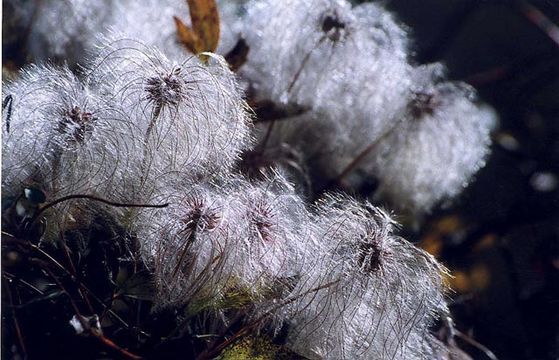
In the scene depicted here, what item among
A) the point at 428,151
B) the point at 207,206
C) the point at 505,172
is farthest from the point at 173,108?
the point at 505,172

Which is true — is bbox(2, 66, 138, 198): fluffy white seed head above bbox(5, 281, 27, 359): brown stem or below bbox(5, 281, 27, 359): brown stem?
above

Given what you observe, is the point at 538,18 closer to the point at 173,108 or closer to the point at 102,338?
→ the point at 173,108

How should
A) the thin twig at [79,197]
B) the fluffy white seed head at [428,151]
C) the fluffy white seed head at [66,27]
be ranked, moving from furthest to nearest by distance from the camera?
1. the fluffy white seed head at [428,151]
2. the fluffy white seed head at [66,27]
3. the thin twig at [79,197]

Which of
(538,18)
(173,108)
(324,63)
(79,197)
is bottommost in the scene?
(79,197)

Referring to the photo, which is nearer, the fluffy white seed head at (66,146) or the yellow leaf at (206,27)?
the fluffy white seed head at (66,146)

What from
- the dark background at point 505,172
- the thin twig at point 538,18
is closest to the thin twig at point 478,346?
the dark background at point 505,172

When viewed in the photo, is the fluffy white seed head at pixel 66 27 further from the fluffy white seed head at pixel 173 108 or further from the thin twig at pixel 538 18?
the thin twig at pixel 538 18

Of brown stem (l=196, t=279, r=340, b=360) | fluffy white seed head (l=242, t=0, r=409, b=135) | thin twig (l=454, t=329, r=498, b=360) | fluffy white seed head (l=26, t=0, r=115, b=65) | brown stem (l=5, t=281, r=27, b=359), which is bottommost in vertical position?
brown stem (l=5, t=281, r=27, b=359)

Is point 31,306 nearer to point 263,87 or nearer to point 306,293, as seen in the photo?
point 306,293

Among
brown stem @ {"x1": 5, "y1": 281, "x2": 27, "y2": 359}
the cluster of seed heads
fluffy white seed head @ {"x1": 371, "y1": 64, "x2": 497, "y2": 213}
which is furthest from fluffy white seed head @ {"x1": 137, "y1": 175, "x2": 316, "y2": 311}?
fluffy white seed head @ {"x1": 371, "y1": 64, "x2": 497, "y2": 213}

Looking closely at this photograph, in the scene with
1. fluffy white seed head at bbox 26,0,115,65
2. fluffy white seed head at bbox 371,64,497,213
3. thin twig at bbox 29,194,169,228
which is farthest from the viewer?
fluffy white seed head at bbox 371,64,497,213

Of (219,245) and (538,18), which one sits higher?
(538,18)

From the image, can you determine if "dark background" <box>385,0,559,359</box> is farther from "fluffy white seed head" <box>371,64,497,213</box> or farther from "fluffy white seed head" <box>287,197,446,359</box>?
"fluffy white seed head" <box>287,197,446,359</box>
